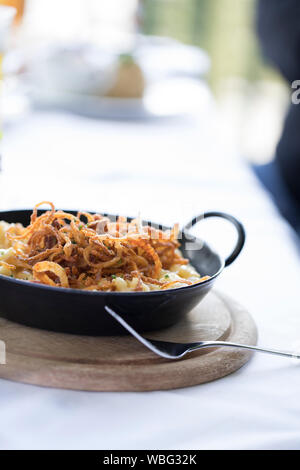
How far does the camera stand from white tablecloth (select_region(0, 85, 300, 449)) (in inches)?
26.8

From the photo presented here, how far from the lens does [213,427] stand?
2.29 feet

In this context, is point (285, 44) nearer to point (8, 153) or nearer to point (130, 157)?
point (130, 157)

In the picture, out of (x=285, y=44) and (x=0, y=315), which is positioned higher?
(x=285, y=44)

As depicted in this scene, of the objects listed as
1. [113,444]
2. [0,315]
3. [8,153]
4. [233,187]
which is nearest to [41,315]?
[0,315]

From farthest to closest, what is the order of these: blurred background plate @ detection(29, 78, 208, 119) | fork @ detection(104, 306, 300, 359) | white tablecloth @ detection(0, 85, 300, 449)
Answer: blurred background plate @ detection(29, 78, 208, 119) → fork @ detection(104, 306, 300, 359) → white tablecloth @ detection(0, 85, 300, 449)

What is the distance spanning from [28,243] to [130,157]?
44.4 inches

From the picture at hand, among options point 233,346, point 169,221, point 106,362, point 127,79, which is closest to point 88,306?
point 106,362

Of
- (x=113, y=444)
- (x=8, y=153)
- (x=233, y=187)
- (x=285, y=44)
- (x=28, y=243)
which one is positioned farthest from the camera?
(x=285, y=44)

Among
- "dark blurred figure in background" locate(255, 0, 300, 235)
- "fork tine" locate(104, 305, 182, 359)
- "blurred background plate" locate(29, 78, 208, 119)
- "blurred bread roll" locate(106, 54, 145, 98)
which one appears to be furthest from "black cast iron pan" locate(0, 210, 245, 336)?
"blurred bread roll" locate(106, 54, 145, 98)

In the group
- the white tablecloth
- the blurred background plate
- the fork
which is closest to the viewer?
the white tablecloth

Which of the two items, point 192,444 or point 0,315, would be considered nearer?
point 192,444

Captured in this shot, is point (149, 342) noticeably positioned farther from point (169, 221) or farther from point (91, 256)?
point (169, 221)

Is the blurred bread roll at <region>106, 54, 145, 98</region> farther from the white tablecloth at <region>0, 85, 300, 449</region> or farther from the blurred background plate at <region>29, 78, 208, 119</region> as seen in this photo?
the white tablecloth at <region>0, 85, 300, 449</region>

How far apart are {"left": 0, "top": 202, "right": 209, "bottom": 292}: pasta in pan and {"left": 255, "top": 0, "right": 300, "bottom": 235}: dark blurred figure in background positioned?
3.34ft
